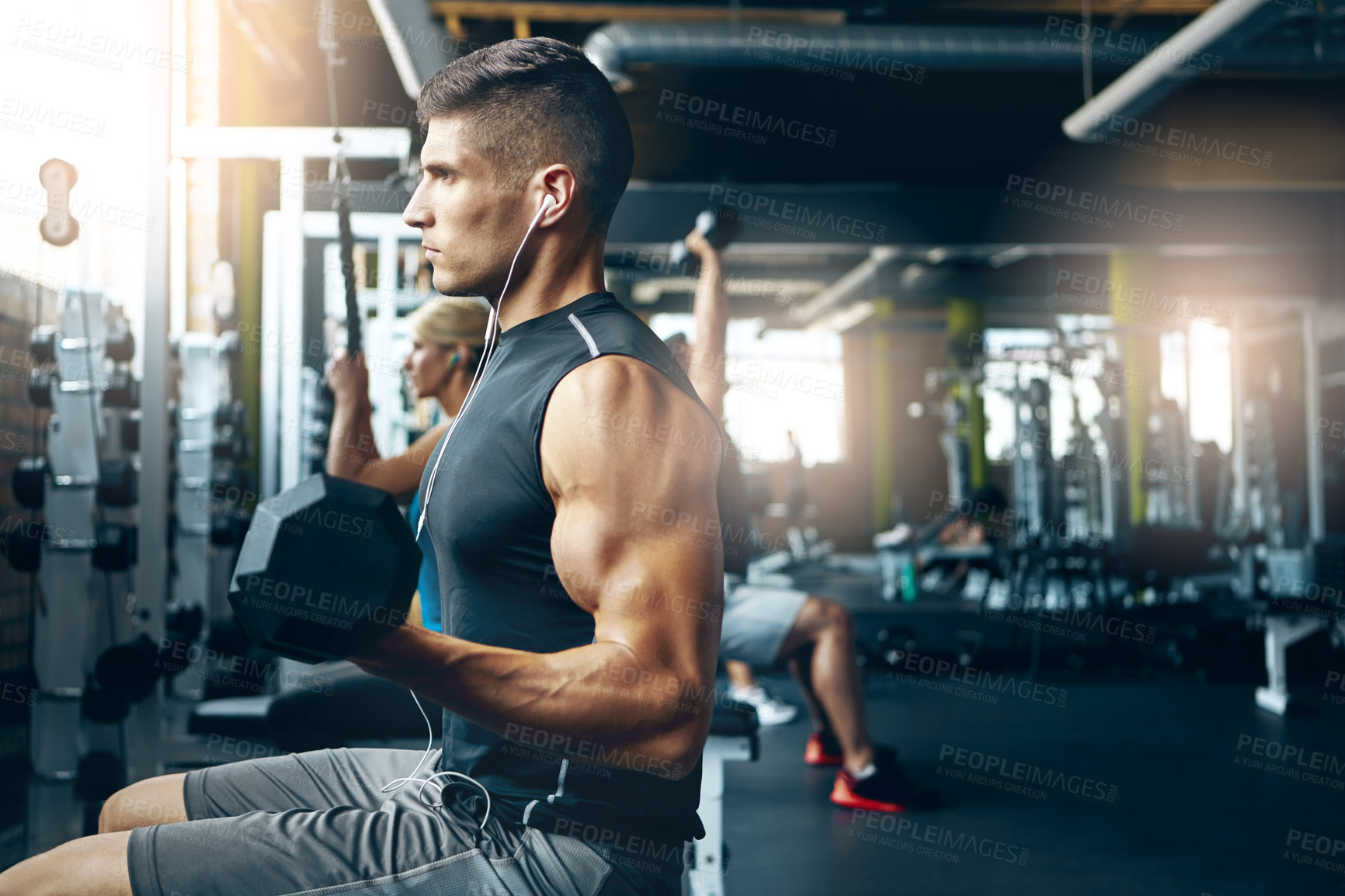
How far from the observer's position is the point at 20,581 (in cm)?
326

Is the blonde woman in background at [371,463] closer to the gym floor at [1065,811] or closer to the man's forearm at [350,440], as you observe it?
the man's forearm at [350,440]

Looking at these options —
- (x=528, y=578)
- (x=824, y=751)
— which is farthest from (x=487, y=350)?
(x=824, y=751)

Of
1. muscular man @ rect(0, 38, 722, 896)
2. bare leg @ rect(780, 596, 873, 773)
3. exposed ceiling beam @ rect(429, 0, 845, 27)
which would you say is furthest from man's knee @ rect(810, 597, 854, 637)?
exposed ceiling beam @ rect(429, 0, 845, 27)

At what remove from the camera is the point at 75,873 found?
77 centimetres

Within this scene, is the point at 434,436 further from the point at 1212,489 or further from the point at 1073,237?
the point at 1212,489

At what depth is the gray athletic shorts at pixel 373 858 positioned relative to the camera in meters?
0.78

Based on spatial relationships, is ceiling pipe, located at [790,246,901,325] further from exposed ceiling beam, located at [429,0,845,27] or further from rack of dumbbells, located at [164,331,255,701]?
Result: rack of dumbbells, located at [164,331,255,701]

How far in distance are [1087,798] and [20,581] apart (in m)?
3.37

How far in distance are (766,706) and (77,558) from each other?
233cm

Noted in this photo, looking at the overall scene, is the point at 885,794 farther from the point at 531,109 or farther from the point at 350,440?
the point at 531,109

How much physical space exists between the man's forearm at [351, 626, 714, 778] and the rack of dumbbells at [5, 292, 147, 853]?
6.91ft

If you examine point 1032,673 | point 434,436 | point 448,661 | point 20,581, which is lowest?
point 1032,673

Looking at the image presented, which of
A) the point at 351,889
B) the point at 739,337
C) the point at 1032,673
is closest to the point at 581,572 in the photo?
the point at 351,889

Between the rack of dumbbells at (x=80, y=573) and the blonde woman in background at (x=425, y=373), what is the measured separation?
2.69 feet
